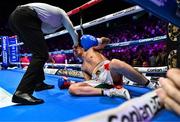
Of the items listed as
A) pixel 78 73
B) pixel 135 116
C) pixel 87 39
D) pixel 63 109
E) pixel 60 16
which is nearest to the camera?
pixel 135 116

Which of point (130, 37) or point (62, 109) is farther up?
point (130, 37)

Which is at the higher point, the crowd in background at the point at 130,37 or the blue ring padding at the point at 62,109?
the crowd in background at the point at 130,37

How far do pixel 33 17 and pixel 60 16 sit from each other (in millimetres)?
221

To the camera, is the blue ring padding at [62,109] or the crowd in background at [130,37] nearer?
the blue ring padding at [62,109]

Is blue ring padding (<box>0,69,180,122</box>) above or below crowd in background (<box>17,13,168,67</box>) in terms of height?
below

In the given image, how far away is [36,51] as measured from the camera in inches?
63.5

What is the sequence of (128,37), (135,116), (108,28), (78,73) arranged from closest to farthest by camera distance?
(135,116) < (78,73) < (128,37) < (108,28)

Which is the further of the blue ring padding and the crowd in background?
the crowd in background

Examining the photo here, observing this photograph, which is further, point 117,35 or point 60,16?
point 117,35

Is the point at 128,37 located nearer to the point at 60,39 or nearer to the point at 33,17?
the point at 60,39

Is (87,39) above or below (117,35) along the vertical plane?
below

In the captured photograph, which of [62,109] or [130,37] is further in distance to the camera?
[130,37]

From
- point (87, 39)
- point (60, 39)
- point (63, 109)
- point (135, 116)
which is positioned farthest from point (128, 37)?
point (135, 116)

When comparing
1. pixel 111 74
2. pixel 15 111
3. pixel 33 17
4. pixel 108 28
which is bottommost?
pixel 15 111
